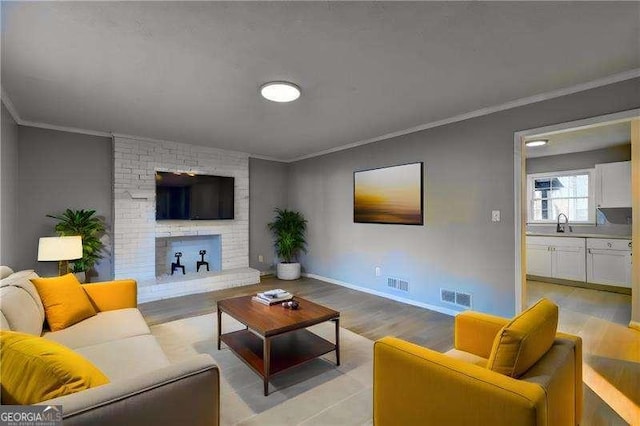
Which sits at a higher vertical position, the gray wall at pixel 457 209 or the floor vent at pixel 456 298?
the gray wall at pixel 457 209

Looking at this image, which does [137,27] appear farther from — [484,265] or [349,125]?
[484,265]

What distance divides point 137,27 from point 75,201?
131 inches

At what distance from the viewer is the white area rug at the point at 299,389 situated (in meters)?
1.79

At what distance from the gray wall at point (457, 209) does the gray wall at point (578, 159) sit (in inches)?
127

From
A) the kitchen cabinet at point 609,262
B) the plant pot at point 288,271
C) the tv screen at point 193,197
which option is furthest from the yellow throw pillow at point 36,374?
the kitchen cabinet at point 609,262

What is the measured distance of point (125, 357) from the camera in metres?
1.67

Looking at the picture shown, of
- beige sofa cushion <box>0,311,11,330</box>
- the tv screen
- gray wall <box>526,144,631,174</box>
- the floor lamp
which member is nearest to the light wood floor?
the floor lamp

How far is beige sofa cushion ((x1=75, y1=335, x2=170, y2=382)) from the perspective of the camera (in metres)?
1.54

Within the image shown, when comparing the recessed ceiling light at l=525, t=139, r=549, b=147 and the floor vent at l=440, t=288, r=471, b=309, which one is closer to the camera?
the floor vent at l=440, t=288, r=471, b=309

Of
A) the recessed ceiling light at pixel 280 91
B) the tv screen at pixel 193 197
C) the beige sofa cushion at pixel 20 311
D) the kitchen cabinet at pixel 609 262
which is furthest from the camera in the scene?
the tv screen at pixel 193 197

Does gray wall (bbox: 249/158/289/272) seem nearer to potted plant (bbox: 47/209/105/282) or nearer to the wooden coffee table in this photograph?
potted plant (bbox: 47/209/105/282)

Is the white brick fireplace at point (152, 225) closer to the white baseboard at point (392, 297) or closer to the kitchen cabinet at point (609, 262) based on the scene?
the white baseboard at point (392, 297)

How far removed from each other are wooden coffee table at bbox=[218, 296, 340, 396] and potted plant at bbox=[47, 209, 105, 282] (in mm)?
2430

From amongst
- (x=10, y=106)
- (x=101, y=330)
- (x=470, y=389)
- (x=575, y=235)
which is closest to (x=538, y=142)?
(x=575, y=235)
